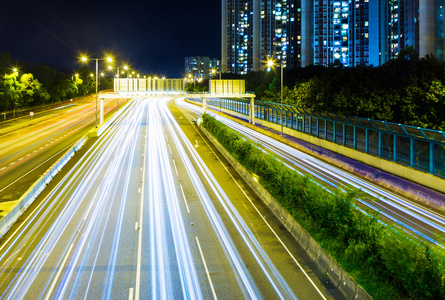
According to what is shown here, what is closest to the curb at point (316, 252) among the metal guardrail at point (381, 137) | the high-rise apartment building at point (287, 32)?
the metal guardrail at point (381, 137)

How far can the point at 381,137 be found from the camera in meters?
27.7

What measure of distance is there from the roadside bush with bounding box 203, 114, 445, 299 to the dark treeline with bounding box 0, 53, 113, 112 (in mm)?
61555

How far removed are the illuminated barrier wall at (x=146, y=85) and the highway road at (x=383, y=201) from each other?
34668 mm

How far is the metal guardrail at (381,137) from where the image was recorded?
22.5 m

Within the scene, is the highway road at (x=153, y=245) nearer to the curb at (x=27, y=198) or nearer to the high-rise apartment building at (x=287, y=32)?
the curb at (x=27, y=198)

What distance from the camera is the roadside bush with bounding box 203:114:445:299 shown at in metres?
9.31

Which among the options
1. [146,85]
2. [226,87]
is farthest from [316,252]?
[146,85]

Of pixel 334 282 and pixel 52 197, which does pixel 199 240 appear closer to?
pixel 334 282

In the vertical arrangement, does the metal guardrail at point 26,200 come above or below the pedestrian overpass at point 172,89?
below

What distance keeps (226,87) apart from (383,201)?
47775mm

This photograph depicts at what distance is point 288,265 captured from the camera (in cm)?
1275

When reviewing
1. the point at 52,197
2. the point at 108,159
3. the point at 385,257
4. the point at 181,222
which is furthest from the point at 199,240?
the point at 108,159

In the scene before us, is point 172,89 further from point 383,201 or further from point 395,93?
point 383,201

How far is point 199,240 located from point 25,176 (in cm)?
1776
